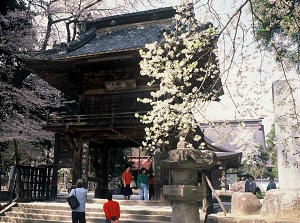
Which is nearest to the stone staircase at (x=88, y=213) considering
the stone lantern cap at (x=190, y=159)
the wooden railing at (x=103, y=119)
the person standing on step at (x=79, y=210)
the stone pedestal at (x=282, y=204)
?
the person standing on step at (x=79, y=210)

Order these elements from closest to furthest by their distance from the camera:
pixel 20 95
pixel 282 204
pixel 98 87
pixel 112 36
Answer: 1. pixel 282 204
2. pixel 98 87
3. pixel 112 36
4. pixel 20 95

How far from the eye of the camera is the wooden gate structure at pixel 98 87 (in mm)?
12211

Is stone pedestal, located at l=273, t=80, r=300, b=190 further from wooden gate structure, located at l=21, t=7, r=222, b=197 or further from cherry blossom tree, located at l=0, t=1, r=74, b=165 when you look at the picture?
cherry blossom tree, located at l=0, t=1, r=74, b=165

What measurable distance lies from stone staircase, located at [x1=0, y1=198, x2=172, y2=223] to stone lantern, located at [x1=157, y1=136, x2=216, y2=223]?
381 centimetres

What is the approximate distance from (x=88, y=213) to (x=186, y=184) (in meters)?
5.62

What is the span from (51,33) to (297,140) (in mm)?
19636

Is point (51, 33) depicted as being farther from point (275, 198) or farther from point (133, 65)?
point (275, 198)

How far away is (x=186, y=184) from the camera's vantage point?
5.28m

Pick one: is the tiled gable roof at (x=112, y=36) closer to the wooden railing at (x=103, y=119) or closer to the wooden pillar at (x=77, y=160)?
the wooden railing at (x=103, y=119)

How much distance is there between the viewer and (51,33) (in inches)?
844

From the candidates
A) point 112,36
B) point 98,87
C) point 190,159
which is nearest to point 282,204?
point 190,159

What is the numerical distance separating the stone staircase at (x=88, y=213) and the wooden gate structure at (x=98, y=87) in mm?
2119

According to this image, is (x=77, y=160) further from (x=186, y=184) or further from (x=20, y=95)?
(x=186, y=184)

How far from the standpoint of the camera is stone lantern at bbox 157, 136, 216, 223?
505 centimetres
